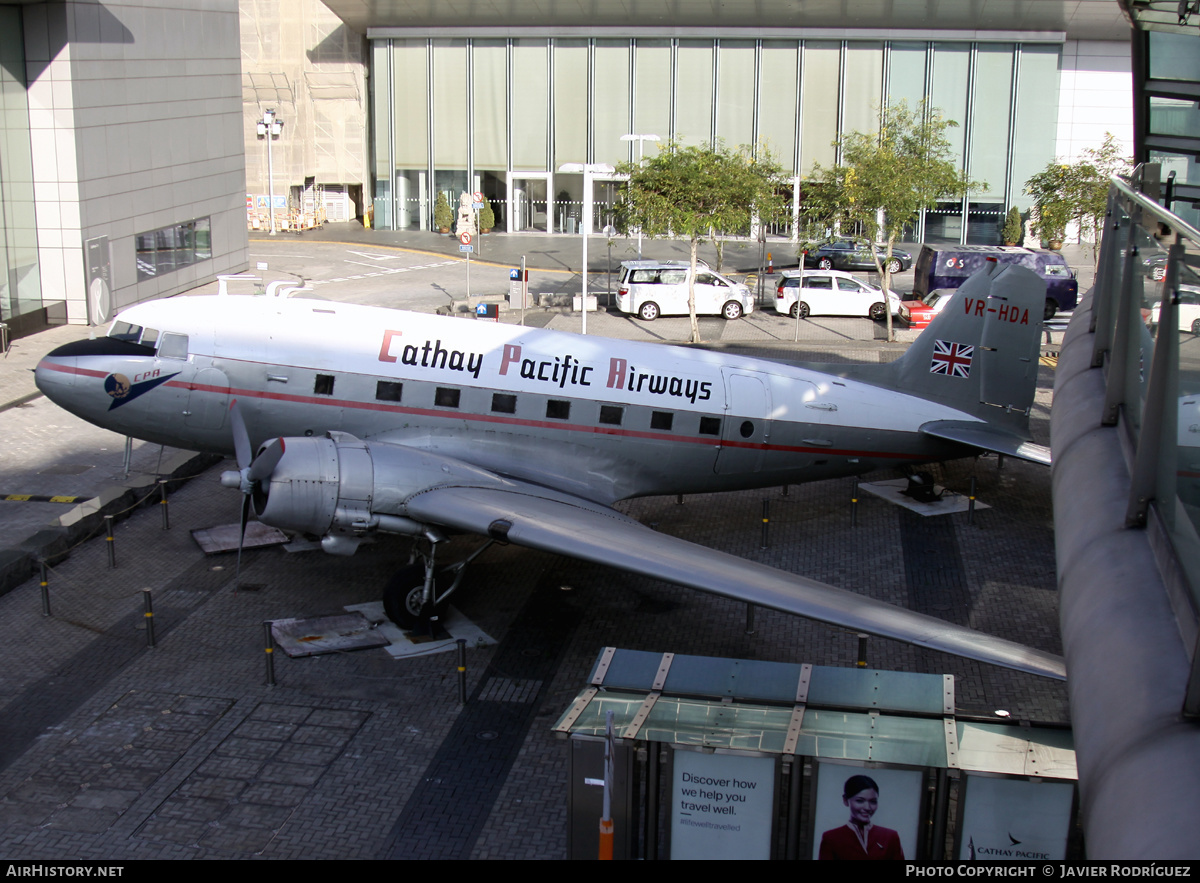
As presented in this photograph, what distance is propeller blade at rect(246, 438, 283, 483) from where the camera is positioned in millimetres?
15922

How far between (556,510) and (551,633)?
221 cm

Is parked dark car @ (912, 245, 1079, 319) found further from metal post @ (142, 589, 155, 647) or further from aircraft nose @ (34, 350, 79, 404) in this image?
metal post @ (142, 589, 155, 647)

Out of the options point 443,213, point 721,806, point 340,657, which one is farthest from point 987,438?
point 443,213

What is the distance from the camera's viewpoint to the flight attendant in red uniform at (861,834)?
10.4 meters

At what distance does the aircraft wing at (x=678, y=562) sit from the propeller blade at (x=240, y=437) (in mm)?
3331

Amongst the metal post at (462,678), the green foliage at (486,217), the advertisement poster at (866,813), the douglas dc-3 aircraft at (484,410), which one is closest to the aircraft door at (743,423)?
the douglas dc-3 aircraft at (484,410)

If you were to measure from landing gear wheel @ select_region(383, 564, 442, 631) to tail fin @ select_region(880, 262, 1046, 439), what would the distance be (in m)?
10.7

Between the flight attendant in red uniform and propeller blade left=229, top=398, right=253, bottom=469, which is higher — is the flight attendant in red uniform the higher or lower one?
the lower one

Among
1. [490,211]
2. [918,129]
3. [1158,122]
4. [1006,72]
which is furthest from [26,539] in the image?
[1006,72]

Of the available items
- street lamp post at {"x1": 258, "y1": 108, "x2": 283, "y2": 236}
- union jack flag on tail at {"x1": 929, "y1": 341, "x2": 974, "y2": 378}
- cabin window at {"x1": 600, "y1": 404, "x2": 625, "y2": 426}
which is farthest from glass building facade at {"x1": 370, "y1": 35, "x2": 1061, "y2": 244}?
cabin window at {"x1": 600, "y1": 404, "x2": 625, "y2": 426}

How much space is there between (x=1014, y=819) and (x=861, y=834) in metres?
1.49

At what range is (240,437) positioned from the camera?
17.9 meters

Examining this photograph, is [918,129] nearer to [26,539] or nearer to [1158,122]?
[1158,122]

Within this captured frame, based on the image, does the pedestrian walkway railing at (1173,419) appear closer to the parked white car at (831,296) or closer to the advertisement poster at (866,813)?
the advertisement poster at (866,813)
